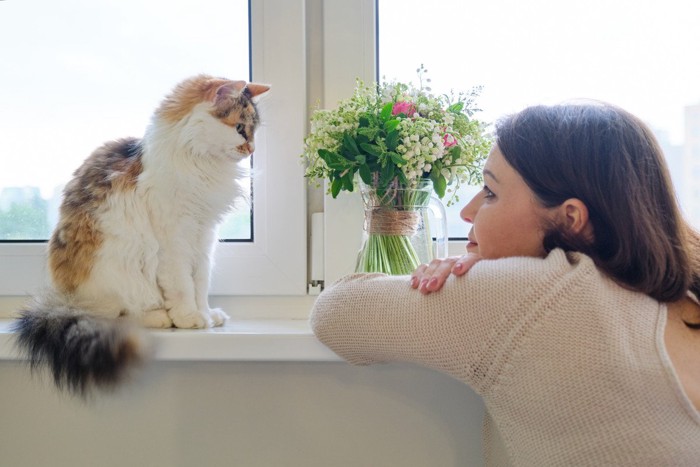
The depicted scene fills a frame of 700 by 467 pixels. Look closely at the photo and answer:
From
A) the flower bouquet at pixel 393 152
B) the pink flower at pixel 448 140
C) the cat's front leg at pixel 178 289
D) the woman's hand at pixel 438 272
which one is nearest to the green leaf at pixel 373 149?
the flower bouquet at pixel 393 152

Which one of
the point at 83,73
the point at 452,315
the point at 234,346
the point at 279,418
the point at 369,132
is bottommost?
the point at 279,418

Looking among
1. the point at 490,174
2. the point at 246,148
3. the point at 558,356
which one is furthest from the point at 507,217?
the point at 246,148

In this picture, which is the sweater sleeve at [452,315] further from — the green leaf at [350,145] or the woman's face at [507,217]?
the green leaf at [350,145]

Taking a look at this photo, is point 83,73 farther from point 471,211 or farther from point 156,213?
point 471,211

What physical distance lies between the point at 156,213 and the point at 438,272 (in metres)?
Answer: 0.47

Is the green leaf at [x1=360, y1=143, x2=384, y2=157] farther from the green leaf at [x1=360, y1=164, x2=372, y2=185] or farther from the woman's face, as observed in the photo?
the woman's face

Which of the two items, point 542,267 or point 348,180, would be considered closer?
point 542,267

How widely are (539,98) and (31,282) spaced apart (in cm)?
106

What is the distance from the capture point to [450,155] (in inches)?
38.5

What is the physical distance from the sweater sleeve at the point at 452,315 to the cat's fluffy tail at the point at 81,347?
0.97 feet

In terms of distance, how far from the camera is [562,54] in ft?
3.86

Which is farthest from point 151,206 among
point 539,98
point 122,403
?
point 539,98

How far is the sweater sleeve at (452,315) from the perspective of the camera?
665mm

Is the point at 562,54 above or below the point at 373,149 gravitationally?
above
